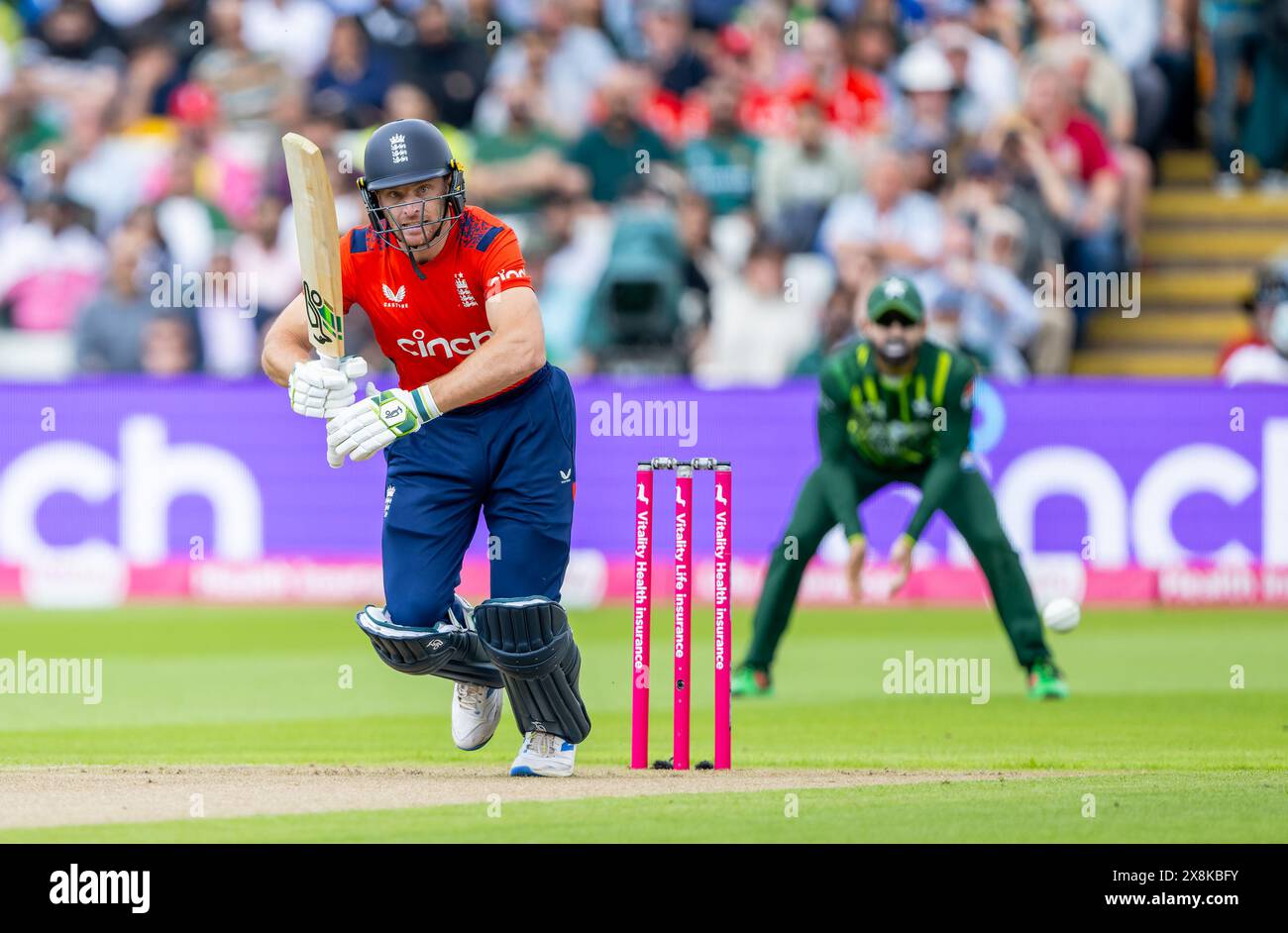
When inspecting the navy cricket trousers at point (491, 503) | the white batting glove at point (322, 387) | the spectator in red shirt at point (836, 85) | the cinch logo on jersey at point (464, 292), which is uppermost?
the spectator in red shirt at point (836, 85)

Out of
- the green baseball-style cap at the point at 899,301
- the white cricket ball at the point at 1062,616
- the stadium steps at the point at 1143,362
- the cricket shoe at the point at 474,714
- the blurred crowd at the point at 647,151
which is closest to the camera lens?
the cricket shoe at the point at 474,714

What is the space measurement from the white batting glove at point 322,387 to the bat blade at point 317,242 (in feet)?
0.44

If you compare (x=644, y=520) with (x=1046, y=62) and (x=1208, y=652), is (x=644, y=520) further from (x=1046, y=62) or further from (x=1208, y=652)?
(x=1046, y=62)

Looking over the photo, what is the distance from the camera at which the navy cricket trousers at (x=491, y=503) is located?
8.48m

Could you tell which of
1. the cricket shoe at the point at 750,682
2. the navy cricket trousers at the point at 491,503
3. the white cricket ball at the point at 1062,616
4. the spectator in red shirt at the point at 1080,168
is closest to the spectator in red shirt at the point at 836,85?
the spectator in red shirt at the point at 1080,168

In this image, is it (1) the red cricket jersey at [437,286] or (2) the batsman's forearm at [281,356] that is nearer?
(1) the red cricket jersey at [437,286]

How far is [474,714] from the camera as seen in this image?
909 cm

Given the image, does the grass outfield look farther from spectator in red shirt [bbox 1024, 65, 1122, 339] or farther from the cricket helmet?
spectator in red shirt [bbox 1024, 65, 1122, 339]

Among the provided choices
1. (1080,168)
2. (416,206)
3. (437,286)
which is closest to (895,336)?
(437,286)

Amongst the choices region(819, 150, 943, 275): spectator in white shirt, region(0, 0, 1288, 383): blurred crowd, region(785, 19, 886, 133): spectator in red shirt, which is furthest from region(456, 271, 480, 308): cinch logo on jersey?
region(785, 19, 886, 133): spectator in red shirt

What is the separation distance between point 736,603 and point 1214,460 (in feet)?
12.1

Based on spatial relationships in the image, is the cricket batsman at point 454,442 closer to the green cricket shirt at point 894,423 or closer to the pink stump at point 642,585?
the pink stump at point 642,585

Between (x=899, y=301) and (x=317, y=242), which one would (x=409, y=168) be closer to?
(x=317, y=242)
